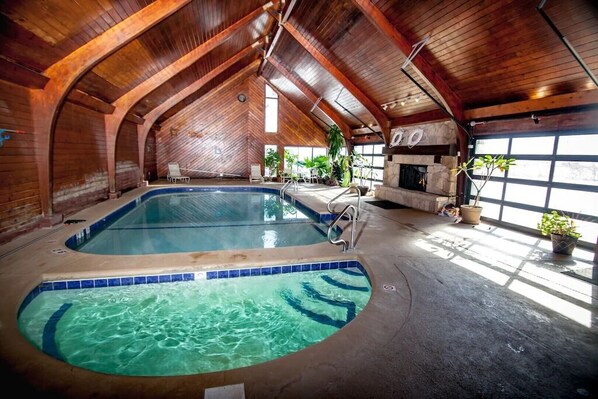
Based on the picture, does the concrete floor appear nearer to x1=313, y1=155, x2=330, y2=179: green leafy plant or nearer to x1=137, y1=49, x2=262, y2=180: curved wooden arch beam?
x1=137, y1=49, x2=262, y2=180: curved wooden arch beam

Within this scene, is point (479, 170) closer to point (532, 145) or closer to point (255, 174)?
point (532, 145)

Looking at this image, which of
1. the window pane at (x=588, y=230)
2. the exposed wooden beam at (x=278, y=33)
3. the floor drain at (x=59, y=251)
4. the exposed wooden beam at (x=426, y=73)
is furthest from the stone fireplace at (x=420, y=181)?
the floor drain at (x=59, y=251)

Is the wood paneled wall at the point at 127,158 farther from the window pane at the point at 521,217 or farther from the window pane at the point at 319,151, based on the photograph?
the window pane at the point at 521,217

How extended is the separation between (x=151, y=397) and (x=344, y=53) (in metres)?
8.26

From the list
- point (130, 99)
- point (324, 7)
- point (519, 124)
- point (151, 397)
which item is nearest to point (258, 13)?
point (324, 7)

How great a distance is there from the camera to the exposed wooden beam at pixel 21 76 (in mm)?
3766

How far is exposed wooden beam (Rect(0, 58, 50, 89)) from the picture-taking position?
3766 mm

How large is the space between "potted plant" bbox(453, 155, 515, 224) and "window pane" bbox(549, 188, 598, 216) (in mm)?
910

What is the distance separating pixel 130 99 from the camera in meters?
7.53

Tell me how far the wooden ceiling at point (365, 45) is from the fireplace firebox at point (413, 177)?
57.9 inches

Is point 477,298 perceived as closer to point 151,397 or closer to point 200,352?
point 200,352

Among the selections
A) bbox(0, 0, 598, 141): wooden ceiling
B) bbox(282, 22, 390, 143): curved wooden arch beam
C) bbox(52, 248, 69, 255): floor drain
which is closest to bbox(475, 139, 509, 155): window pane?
bbox(0, 0, 598, 141): wooden ceiling

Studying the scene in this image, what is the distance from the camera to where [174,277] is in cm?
329

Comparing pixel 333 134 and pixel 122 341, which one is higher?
pixel 333 134
